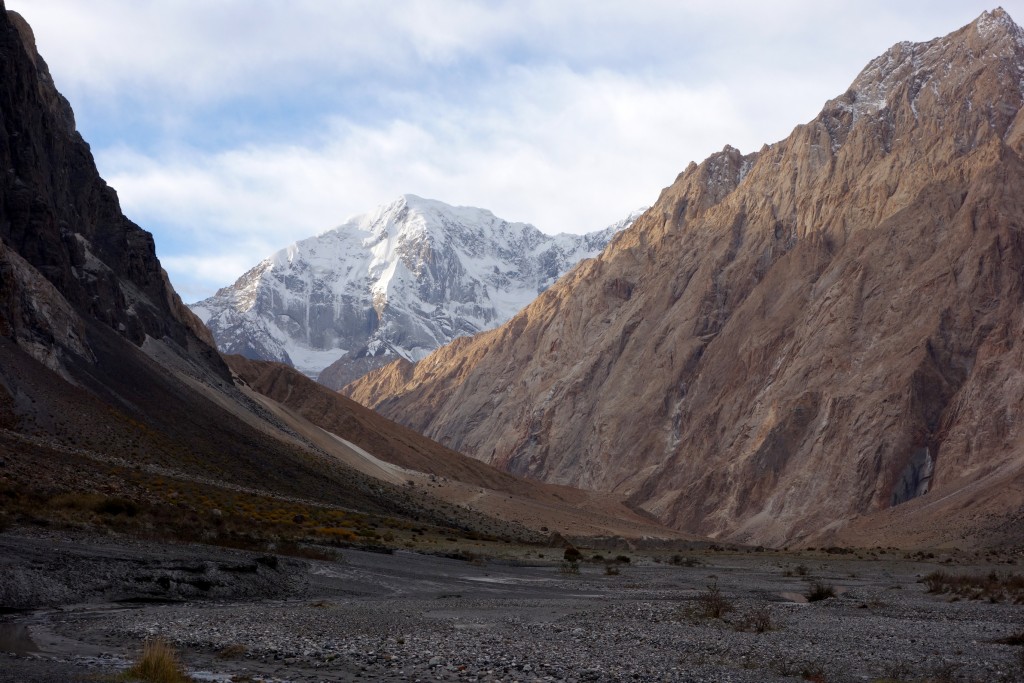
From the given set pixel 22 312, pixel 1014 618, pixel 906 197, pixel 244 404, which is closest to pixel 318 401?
pixel 244 404

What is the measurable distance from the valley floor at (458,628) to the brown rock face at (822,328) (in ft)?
209

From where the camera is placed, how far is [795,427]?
122250mm

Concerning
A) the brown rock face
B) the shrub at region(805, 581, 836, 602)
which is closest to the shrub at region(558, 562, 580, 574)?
the shrub at region(805, 581, 836, 602)

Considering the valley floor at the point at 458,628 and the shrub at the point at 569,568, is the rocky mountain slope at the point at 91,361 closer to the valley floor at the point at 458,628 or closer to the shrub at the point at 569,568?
the valley floor at the point at 458,628

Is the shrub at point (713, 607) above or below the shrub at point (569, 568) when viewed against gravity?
above

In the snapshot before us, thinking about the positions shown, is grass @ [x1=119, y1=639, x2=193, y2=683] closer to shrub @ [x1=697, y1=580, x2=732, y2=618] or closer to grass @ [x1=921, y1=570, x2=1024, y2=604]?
shrub @ [x1=697, y1=580, x2=732, y2=618]

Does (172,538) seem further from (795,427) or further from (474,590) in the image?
(795,427)

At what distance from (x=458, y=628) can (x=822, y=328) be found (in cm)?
11373

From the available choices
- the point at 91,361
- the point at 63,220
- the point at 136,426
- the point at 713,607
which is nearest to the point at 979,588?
the point at 713,607

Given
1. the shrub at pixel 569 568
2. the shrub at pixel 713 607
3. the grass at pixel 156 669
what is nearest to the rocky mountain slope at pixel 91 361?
the shrub at pixel 569 568

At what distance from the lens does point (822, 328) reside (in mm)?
130625

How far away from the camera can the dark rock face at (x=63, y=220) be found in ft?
257

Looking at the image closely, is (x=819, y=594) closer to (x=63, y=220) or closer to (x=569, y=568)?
(x=569, y=568)

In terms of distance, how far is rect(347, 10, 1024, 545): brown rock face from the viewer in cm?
11150
